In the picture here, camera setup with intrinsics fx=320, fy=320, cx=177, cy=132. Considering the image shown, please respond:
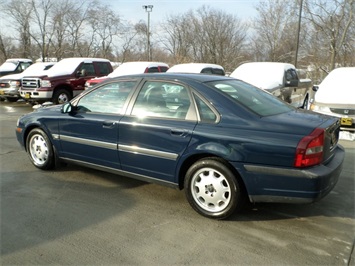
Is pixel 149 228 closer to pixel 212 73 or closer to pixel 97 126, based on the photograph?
pixel 97 126

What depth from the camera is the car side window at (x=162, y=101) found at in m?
3.57

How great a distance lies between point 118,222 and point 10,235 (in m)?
1.02

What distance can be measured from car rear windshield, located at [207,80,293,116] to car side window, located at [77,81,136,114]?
1.10 meters

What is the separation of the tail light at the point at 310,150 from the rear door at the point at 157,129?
1.08 metres

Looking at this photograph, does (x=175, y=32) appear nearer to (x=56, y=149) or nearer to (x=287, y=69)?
(x=287, y=69)

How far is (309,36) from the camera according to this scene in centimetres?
2441

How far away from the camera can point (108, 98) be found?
4164 mm


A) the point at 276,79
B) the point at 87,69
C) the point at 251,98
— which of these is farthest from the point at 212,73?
the point at 251,98

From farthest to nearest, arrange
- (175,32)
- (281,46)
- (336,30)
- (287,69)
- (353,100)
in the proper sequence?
(175,32)
(281,46)
(336,30)
(287,69)
(353,100)

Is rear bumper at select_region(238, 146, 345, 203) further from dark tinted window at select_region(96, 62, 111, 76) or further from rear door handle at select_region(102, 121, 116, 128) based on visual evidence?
dark tinted window at select_region(96, 62, 111, 76)

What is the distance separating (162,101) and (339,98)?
16.3ft

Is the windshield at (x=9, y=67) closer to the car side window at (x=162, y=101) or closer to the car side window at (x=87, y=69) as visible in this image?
the car side window at (x=87, y=69)

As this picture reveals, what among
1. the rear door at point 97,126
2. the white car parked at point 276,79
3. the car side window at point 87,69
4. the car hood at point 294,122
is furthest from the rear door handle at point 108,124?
the car side window at point 87,69

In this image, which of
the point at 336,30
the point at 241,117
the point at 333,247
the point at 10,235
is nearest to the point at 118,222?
the point at 10,235
